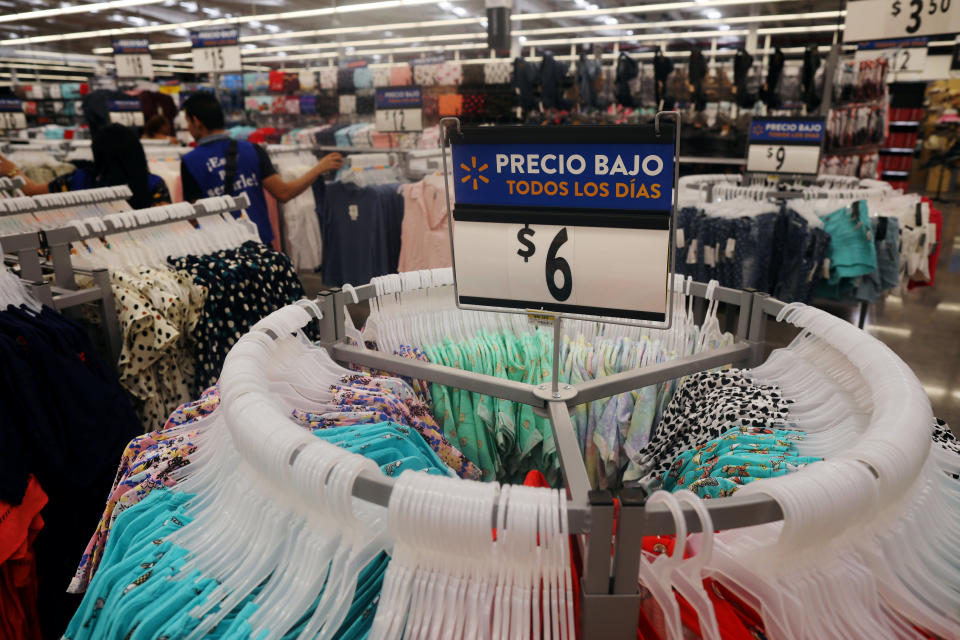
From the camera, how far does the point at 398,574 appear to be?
0.69m

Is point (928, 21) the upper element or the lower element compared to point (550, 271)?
upper

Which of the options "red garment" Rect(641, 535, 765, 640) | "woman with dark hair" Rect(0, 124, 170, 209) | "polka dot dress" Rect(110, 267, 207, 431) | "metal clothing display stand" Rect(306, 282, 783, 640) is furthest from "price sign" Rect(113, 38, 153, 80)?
"red garment" Rect(641, 535, 765, 640)

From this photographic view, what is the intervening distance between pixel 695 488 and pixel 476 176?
0.66 metres

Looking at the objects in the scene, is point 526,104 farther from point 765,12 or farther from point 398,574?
point 398,574

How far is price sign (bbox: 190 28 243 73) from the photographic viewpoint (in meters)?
7.97

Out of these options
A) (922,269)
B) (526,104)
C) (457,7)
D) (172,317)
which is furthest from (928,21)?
(457,7)

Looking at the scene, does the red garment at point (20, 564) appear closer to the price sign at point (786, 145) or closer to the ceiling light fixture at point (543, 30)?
the price sign at point (786, 145)

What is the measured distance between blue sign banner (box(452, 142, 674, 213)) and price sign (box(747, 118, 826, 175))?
429cm

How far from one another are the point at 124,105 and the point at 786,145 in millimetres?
8031

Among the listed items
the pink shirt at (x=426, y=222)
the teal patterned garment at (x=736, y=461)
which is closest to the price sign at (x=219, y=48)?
the pink shirt at (x=426, y=222)

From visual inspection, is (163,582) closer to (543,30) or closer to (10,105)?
(10,105)

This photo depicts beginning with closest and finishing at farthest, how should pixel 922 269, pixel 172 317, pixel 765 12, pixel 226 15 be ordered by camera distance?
1. pixel 172 317
2. pixel 922 269
3. pixel 765 12
4. pixel 226 15

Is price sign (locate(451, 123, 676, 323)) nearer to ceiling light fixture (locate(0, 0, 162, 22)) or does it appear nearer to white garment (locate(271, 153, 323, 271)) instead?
white garment (locate(271, 153, 323, 271))

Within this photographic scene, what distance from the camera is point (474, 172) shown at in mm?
1108
